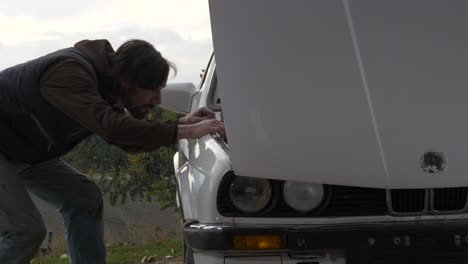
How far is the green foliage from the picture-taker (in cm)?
999

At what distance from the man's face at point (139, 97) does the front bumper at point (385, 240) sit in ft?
3.03

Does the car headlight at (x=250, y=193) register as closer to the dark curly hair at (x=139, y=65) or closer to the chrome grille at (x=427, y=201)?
the chrome grille at (x=427, y=201)

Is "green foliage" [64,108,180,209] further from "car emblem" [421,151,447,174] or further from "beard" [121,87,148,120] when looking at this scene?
"car emblem" [421,151,447,174]

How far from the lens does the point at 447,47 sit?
278cm

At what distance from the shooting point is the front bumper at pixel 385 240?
9.60ft

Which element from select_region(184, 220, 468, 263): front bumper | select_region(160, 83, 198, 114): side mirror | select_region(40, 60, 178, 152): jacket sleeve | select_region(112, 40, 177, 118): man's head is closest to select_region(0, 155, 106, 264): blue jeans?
select_region(40, 60, 178, 152): jacket sleeve

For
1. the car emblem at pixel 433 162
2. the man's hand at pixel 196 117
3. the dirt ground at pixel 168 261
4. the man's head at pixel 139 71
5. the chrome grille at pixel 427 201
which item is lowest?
the dirt ground at pixel 168 261

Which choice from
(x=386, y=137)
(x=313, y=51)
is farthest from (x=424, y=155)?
(x=313, y=51)

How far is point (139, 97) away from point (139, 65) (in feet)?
0.62

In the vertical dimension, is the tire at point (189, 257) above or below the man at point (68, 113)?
below

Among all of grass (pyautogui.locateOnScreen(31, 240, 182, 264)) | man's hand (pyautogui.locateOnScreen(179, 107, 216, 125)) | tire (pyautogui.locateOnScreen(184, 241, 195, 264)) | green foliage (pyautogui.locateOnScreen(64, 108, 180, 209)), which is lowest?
grass (pyautogui.locateOnScreen(31, 240, 182, 264))

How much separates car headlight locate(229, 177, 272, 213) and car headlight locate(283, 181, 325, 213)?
0.08 meters

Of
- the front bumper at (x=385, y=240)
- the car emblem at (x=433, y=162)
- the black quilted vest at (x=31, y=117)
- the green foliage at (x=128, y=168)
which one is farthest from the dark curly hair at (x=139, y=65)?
the green foliage at (x=128, y=168)

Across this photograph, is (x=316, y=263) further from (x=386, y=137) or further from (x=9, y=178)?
(x=9, y=178)
